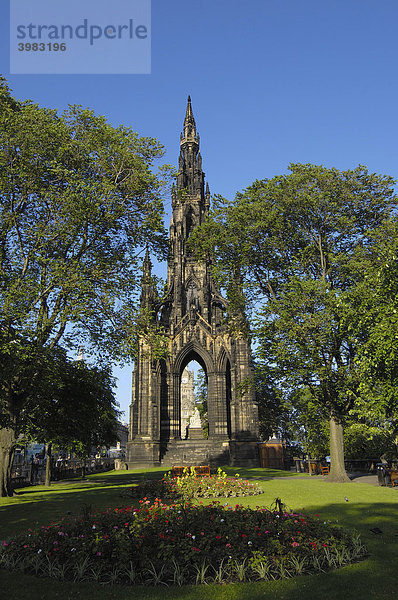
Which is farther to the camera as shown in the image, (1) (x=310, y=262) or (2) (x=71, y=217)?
(1) (x=310, y=262)

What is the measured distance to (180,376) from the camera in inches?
1939

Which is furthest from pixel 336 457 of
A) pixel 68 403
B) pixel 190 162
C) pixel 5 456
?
pixel 190 162

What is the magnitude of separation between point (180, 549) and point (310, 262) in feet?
69.5

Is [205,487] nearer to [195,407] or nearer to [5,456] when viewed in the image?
[5,456]

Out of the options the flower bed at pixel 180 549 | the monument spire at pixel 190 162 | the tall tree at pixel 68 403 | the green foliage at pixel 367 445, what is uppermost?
the monument spire at pixel 190 162

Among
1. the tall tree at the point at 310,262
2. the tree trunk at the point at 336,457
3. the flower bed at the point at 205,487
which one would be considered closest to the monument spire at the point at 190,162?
the tall tree at the point at 310,262

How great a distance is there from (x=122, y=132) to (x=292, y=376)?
50.5ft

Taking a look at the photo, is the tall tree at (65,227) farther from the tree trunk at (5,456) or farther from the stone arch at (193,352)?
the stone arch at (193,352)

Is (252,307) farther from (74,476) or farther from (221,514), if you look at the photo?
(74,476)

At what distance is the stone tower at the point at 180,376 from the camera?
44.0m

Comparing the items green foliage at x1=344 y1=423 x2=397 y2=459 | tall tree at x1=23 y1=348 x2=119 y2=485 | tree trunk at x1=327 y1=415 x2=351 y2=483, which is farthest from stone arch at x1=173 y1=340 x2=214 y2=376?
tall tree at x1=23 y1=348 x2=119 y2=485

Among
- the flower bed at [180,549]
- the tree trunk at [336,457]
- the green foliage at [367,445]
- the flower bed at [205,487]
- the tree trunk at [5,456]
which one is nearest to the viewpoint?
the flower bed at [180,549]

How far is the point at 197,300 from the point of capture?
2114 inches

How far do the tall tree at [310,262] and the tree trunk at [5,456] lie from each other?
13.5 meters
